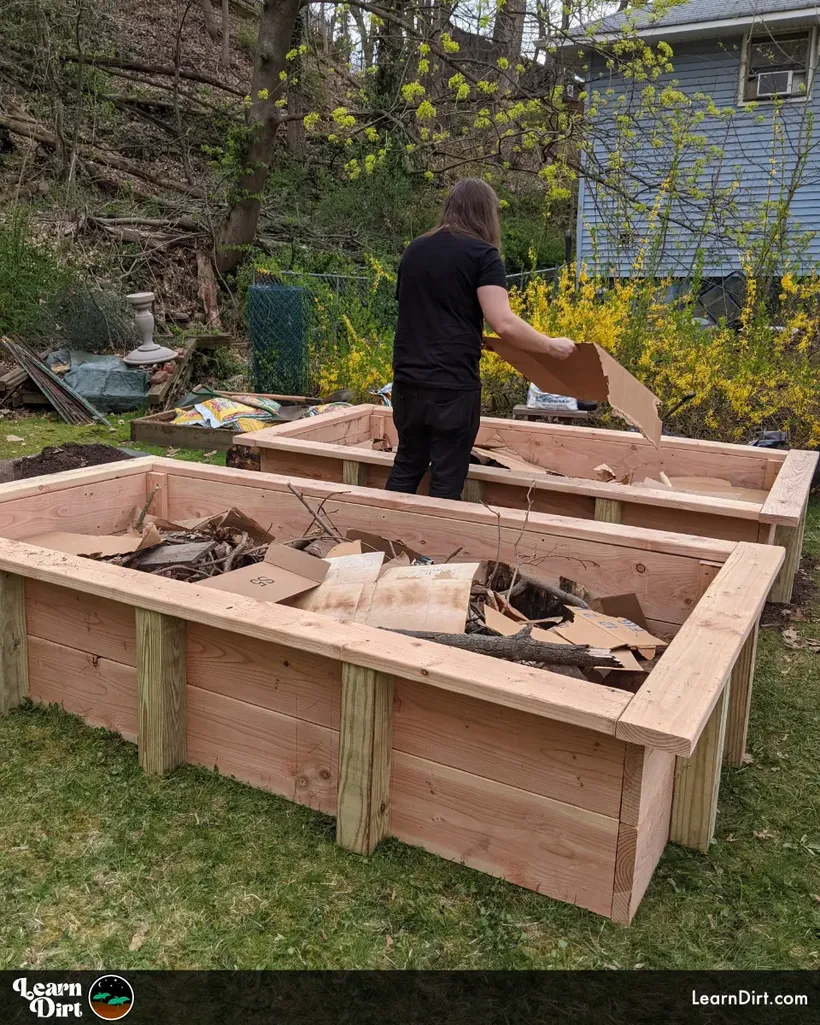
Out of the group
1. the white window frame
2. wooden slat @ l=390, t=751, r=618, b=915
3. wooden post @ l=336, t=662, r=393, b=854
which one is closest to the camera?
wooden slat @ l=390, t=751, r=618, b=915

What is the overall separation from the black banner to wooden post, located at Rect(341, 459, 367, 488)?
2.70 metres

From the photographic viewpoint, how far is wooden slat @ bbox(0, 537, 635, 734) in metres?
1.95

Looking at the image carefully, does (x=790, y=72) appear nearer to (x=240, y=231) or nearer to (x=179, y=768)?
(x=240, y=231)

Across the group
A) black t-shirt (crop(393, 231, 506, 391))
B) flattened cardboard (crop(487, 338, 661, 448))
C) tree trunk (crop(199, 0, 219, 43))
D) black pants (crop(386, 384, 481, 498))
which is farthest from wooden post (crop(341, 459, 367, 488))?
tree trunk (crop(199, 0, 219, 43))

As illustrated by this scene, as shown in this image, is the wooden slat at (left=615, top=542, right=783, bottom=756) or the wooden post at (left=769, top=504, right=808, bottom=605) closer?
the wooden slat at (left=615, top=542, right=783, bottom=756)

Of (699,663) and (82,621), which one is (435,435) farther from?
(699,663)

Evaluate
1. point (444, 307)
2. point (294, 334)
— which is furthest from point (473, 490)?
point (294, 334)

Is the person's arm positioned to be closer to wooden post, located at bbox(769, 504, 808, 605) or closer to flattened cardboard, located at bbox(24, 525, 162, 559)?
wooden post, located at bbox(769, 504, 808, 605)

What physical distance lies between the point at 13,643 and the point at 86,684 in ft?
0.97

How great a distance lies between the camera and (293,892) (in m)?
2.15

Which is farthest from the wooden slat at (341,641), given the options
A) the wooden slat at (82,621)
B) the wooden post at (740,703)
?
the wooden post at (740,703)

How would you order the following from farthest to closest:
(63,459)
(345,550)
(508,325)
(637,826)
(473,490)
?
(63,459)
(473,490)
(508,325)
(345,550)
(637,826)

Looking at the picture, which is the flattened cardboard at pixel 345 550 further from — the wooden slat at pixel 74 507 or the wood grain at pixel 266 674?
the wooden slat at pixel 74 507

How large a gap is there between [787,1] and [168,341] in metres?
11.4
